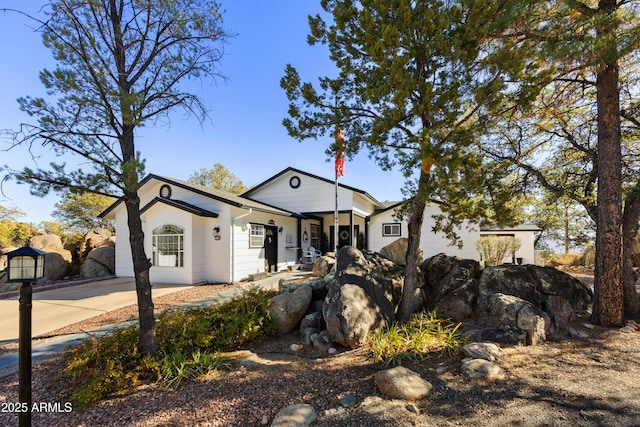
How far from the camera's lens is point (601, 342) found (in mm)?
4363

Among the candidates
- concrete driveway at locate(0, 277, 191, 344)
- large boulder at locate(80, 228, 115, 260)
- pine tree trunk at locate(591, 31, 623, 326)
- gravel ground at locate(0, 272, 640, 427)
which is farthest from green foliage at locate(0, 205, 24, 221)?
pine tree trunk at locate(591, 31, 623, 326)

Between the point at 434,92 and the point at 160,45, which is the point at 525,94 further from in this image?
the point at 160,45

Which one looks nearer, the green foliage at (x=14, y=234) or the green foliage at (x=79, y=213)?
the green foliage at (x=14, y=234)

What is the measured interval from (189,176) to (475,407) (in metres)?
33.2

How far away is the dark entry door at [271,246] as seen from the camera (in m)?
13.2

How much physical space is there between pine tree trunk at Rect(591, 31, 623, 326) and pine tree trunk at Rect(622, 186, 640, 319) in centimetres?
93

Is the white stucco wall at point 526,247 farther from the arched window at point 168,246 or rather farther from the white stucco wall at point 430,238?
the arched window at point 168,246

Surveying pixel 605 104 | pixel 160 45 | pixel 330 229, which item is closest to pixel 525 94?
pixel 605 104

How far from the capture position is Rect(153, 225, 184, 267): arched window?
35.6ft

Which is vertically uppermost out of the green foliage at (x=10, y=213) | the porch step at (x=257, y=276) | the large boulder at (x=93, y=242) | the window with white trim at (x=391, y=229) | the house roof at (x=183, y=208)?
the green foliage at (x=10, y=213)

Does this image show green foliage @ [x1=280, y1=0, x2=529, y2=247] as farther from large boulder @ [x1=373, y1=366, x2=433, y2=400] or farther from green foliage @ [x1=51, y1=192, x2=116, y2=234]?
green foliage @ [x1=51, y1=192, x2=116, y2=234]

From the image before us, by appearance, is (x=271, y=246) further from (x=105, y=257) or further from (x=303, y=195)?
(x=105, y=257)

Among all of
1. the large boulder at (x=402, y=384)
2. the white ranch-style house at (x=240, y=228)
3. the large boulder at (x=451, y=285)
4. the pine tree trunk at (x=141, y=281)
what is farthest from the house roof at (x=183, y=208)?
the large boulder at (x=402, y=384)

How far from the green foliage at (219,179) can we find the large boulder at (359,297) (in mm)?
27186
